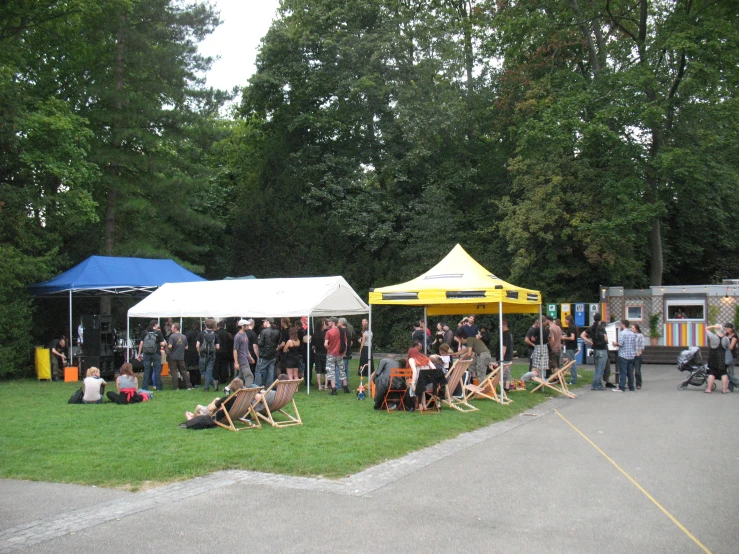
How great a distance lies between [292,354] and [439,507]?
9.40 meters

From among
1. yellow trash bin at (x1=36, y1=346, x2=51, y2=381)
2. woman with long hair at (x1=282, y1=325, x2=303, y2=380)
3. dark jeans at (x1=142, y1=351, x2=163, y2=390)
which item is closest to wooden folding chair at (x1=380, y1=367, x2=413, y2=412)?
woman with long hair at (x1=282, y1=325, x2=303, y2=380)

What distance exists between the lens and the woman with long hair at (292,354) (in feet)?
49.9

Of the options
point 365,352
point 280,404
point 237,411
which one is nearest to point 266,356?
point 365,352

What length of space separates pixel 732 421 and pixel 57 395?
1339 cm

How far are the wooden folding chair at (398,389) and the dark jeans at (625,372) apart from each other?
6.34m

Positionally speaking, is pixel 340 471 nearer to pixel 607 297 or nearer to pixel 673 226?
pixel 607 297

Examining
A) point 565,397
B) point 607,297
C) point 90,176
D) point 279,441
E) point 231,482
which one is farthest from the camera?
point 607,297

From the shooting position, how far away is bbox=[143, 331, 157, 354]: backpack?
15.9m

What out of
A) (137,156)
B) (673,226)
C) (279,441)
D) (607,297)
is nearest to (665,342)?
(607,297)

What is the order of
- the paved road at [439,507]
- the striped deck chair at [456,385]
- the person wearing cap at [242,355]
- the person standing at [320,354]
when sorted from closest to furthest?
the paved road at [439,507]
the striped deck chair at [456,385]
the person wearing cap at [242,355]
the person standing at [320,354]

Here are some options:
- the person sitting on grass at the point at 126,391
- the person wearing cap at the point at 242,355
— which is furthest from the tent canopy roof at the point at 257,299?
the person sitting on grass at the point at 126,391

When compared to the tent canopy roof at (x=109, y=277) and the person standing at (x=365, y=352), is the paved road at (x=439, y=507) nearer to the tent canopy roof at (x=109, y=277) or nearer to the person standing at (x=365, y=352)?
the person standing at (x=365, y=352)

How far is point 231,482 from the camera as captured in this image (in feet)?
23.6

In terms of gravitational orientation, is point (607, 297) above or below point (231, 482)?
above
